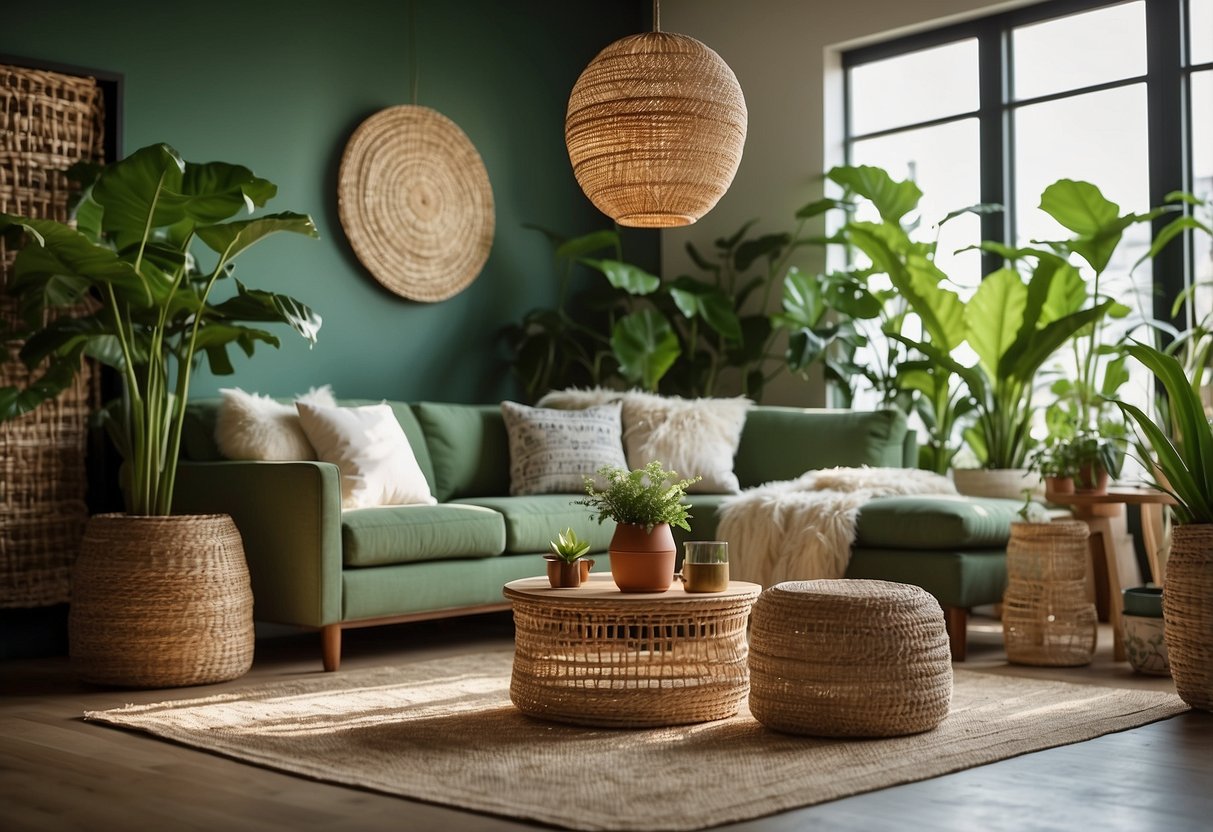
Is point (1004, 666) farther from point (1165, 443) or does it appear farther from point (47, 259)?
point (47, 259)

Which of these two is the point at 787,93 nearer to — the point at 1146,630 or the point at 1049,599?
the point at 1049,599

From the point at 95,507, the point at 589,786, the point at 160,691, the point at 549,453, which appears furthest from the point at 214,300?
the point at 589,786

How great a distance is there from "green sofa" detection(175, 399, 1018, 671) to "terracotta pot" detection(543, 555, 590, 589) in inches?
37.9

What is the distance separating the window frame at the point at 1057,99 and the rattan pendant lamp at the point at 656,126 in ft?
7.60

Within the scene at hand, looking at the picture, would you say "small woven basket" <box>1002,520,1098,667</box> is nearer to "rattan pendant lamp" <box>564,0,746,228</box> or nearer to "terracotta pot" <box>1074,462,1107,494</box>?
"terracotta pot" <box>1074,462,1107,494</box>

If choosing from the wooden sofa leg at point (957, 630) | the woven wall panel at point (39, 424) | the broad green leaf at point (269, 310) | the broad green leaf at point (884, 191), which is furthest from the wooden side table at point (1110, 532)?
the woven wall panel at point (39, 424)

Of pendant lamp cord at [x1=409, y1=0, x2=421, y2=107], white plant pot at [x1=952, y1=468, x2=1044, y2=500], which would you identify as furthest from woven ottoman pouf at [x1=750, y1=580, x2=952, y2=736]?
pendant lamp cord at [x1=409, y1=0, x2=421, y2=107]

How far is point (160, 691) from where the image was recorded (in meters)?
3.76

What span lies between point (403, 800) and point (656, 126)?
75.5 inches

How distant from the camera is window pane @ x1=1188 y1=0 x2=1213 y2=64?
515cm

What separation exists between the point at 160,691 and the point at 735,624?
165 cm

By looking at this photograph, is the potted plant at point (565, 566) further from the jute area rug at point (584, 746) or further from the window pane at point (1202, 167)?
the window pane at point (1202, 167)

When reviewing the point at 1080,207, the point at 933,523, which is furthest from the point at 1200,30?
the point at 933,523

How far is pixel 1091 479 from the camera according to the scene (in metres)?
4.42
